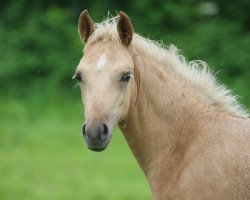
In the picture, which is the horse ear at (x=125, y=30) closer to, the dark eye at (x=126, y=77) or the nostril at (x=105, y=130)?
the dark eye at (x=126, y=77)

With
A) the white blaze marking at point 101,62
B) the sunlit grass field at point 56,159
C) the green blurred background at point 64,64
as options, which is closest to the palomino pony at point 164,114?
the white blaze marking at point 101,62

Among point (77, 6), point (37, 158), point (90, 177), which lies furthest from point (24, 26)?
point (90, 177)

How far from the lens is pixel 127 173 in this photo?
36.4 ft

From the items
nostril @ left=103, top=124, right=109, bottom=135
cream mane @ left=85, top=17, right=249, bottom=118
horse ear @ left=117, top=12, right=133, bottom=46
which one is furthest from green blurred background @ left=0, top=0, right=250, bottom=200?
nostril @ left=103, top=124, right=109, bottom=135

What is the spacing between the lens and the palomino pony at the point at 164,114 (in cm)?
534

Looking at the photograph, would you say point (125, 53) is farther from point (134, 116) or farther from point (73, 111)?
point (73, 111)

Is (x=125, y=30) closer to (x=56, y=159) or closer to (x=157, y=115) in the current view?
(x=157, y=115)

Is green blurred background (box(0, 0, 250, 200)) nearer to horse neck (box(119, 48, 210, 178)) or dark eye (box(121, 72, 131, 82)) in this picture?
horse neck (box(119, 48, 210, 178))

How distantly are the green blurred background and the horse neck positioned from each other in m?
5.36

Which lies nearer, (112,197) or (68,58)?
(112,197)

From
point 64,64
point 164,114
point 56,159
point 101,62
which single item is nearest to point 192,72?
point 164,114

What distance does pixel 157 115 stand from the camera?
5.73 metres

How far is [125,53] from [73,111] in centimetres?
805

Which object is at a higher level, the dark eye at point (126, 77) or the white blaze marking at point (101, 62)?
the white blaze marking at point (101, 62)
